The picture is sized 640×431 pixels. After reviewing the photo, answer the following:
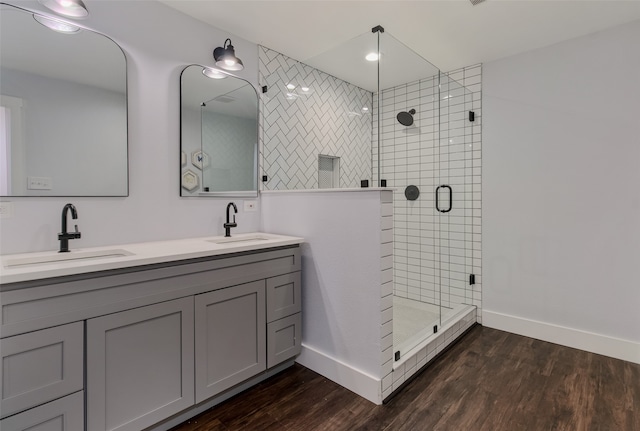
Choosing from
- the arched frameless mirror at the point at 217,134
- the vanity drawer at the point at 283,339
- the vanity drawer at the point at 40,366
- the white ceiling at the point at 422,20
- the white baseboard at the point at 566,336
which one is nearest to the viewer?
Answer: the vanity drawer at the point at 40,366

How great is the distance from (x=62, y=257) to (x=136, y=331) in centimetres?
59

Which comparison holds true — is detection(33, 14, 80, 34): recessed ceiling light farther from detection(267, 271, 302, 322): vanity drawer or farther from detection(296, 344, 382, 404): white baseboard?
detection(296, 344, 382, 404): white baseboard

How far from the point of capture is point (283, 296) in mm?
2090

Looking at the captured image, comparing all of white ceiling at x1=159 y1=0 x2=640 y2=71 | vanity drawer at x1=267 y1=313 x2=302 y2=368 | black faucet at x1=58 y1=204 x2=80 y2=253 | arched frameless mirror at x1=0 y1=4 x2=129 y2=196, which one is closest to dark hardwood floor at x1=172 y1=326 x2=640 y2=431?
vanity drawer at x1=267 y1=313 x2=302 y2=368

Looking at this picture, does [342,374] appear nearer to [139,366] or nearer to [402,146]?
[139,366]

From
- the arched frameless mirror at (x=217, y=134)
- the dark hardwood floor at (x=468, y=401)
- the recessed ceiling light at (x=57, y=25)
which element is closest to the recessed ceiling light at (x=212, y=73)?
the arched frameless mirror at (x=217, y=134)

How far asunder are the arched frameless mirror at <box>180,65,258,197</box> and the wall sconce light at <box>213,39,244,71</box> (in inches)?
5.0

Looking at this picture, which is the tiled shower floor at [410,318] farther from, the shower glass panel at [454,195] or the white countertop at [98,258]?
the white countertop at [98,258]

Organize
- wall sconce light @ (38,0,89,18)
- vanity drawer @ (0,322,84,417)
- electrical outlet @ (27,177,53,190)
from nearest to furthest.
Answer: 1. vanity drawer @ (0,322,84,417)
2. wall sconce light @ (38,0,89,18)
3. electrical outlet @ (27,177,53,190)

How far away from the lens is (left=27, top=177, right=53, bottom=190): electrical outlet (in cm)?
162

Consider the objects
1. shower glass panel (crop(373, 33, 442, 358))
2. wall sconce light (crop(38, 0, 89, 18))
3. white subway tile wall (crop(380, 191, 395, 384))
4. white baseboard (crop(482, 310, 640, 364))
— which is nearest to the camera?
wall sconce light (crop(38, 0, 89, 18))

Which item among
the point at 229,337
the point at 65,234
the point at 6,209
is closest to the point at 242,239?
the point at 229,337

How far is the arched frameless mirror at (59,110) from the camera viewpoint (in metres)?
1.57

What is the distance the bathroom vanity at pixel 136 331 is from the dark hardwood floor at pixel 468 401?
0.18m
